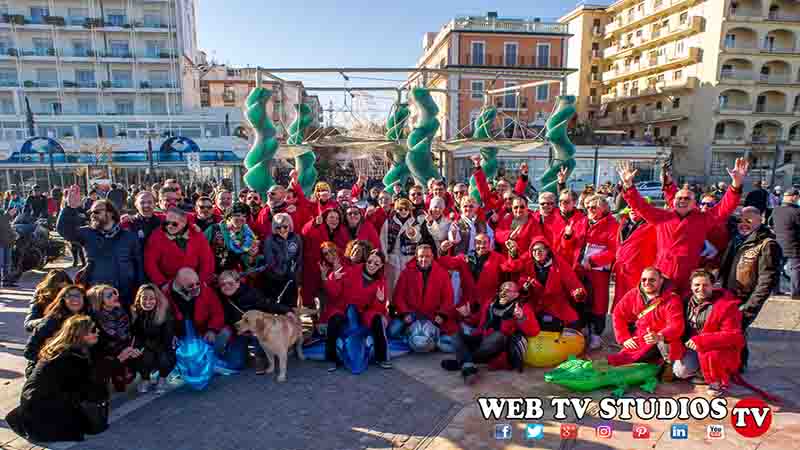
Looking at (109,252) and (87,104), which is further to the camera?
(87,104)

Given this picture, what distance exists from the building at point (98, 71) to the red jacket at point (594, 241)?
107 feet

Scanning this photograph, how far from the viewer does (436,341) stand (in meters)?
4.89

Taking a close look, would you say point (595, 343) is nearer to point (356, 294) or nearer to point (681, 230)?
point (681, 230)

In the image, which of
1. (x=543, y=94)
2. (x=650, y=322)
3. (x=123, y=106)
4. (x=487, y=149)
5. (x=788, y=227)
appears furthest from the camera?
(x=123, y=106)

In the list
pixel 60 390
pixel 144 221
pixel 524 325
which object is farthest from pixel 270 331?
pixel 524 325

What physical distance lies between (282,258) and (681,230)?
13.6 ft

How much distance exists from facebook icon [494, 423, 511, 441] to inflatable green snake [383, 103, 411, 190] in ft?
25.7

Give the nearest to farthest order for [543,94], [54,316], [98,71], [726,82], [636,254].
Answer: [54,316] < [636,254] < [726,82] < [543,94] < [98,71]

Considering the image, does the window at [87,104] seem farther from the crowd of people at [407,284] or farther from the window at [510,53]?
the crowd of people at [407,284]

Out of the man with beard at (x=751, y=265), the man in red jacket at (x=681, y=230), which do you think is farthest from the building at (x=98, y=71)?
the man with beard at (x=751, y=265)

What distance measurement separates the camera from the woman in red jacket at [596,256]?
5074 millimetres

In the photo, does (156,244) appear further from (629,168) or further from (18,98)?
(18,98)

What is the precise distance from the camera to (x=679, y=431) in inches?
133

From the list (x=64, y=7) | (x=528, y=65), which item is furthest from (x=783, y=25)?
(x=64, y=7)
